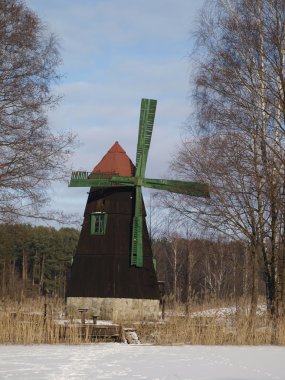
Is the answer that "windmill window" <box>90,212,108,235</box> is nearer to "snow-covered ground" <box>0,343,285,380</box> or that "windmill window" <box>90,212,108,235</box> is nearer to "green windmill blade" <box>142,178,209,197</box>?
"green windmill blade" <box>142,178,209,197</box>

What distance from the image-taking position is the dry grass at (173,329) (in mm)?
11516

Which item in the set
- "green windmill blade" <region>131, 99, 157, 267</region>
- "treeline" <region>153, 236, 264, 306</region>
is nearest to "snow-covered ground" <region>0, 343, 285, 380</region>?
"green windmill blade" <region>131, 99, 157, 267</region>

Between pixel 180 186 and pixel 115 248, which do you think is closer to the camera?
pixel 180 186

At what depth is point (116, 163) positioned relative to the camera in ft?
74.9

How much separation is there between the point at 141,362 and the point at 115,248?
12583 millimetres

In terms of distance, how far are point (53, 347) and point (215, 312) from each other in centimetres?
367

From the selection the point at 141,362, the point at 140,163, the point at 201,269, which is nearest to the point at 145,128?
the point at 140,163

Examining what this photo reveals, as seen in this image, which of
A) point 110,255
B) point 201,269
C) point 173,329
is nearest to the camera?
point 173,329

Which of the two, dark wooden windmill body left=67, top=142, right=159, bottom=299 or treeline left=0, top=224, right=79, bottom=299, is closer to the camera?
dark wooden windmill body left=67, top=142, right=159, bottom=299

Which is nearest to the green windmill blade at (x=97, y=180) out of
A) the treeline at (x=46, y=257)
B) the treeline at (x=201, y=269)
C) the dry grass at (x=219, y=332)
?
the dry grass at (x=219, y=332)

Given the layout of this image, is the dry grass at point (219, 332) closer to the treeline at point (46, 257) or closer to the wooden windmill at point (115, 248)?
the wooden windmill at point (115, 248)

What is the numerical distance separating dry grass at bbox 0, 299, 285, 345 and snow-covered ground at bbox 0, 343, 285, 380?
1.89 ft

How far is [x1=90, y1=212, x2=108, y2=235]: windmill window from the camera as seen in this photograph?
71.7ft

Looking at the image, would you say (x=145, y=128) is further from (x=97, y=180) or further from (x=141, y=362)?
(x=141, y=362)
